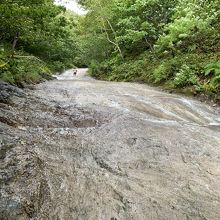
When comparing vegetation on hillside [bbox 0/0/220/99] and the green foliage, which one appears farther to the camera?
the green foliage

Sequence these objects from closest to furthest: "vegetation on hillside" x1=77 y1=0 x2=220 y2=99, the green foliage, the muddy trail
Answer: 1. the muddy trail
2. the green foliage
3. "vegetation on hillside" x1=77 y1=0 x2=220 y2=99

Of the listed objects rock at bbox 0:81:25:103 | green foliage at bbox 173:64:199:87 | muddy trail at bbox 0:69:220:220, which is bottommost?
rock at bbox 0:81:25:103

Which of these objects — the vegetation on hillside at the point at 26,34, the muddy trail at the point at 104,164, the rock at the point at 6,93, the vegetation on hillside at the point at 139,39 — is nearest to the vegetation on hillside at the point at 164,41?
the vegetation on hillside at the point at 139,39

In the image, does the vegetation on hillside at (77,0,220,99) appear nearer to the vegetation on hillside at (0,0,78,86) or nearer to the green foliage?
the green foliage

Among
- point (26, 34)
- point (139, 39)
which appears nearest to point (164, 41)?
point (139, 39)

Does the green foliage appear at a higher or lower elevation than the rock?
higher

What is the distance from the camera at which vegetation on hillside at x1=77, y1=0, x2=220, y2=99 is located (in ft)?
41.4

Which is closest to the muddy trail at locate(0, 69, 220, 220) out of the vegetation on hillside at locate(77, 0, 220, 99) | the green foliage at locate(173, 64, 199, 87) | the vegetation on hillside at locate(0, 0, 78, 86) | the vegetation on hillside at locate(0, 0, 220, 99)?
the vegetation on hillside at locate(0, 0, 78, 86)

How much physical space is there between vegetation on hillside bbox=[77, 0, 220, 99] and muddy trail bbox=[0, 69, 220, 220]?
200 inches

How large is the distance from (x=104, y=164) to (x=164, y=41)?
1319 cm

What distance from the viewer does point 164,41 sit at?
1694 centimetres

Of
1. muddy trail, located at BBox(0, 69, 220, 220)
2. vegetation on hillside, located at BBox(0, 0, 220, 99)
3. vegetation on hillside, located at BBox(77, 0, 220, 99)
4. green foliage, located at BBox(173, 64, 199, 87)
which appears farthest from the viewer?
vegetation on hillside, located at BBox(77, 0, 220, 99)

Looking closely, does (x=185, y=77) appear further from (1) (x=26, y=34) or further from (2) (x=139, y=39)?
(2) (x=139, y=39)

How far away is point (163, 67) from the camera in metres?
14.7
